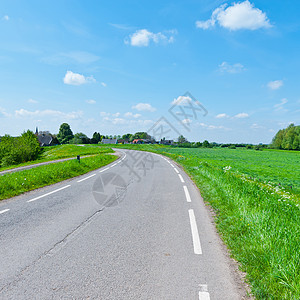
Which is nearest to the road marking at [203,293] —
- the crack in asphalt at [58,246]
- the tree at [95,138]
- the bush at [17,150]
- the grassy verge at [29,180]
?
the crack in asphalt at [58,246]

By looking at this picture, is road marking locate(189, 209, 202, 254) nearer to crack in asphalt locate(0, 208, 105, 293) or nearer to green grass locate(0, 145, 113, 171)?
crack in asphalt locate(0, 208, 105, 293)

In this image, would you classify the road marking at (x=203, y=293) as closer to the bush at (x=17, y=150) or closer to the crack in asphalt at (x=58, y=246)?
the crack in asphalt at (x=58, y=246)

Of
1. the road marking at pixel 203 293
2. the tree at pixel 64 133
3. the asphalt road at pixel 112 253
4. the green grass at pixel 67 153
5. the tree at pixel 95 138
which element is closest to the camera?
the road marking at pixel 203 293

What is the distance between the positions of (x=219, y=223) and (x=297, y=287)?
2.74m

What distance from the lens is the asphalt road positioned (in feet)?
9.04

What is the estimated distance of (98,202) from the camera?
709 cm

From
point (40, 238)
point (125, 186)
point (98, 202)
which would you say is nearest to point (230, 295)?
point (40, 238)

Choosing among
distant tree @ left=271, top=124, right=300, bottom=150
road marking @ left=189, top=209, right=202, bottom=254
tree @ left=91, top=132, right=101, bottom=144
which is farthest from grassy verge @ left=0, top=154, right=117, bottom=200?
tree @ left=91, top=132, right=101, bottom=144

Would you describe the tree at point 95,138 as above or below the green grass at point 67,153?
above

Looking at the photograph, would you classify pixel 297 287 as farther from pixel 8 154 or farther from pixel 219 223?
pixel 8 154

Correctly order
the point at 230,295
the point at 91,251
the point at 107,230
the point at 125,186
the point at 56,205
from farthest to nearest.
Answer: the point at 125,186, the point at 56,205, the point at 107,230, the point at 91,251, the point at 230,295

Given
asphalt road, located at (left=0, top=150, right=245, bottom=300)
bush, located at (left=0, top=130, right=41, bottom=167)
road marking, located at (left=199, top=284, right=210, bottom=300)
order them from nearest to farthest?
road marking, located at (left=199, top=284, right=210, bottom=300) < asphalt road, located at (left=0, top=150, right=245, bottom=300) < bush, located at (left=0, top=130, right=41, bottom=167)

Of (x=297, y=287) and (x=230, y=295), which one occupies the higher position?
(x=297, y=287)

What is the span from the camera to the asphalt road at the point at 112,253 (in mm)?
2756
